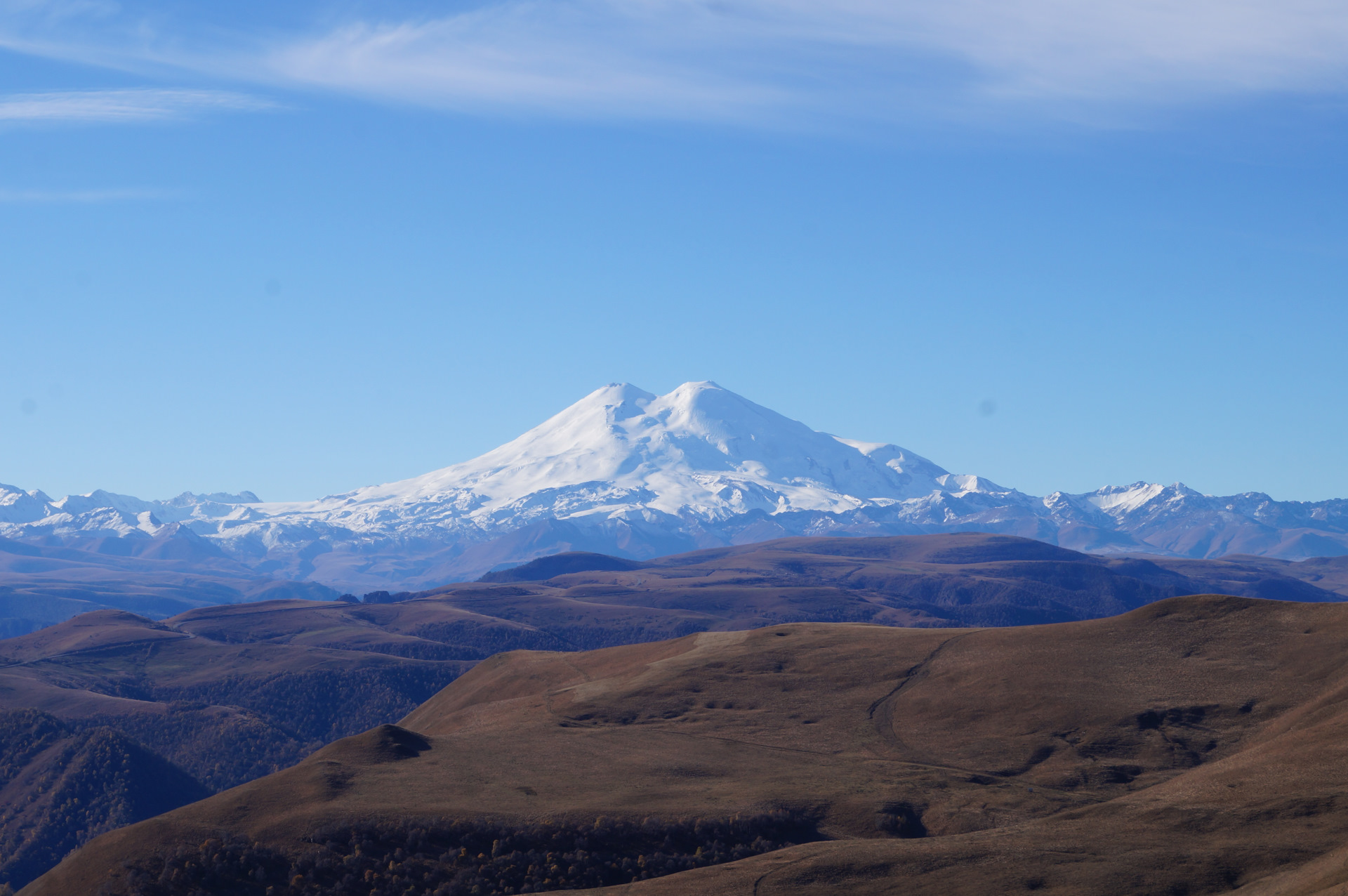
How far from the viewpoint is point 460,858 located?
2876 inches

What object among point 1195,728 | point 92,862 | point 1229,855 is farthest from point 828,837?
point 92,862

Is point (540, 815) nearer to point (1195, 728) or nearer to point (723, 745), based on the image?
point (723, 745)

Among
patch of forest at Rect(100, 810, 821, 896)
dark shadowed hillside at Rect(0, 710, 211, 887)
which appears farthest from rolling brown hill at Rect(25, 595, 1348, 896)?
dark shadowed hillside at Rect(0, 710, 211, 887)

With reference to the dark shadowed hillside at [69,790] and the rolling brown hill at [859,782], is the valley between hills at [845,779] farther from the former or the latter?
the dark shadowed hillside at [69,790]

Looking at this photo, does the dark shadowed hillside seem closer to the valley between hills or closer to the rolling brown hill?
the valley between hills

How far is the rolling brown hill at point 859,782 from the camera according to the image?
63.9m

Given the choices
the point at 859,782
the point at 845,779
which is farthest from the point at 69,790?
the point at 859,782

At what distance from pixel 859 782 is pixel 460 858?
1152 inches

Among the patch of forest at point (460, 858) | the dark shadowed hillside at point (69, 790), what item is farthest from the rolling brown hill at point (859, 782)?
the dark shadowed hillside at point (69, 790)

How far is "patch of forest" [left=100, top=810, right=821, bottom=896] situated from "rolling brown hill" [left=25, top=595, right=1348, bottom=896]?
165 mm

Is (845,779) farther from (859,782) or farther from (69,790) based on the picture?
(69,790)

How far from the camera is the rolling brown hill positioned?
63.9 metres

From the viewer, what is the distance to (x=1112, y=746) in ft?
308

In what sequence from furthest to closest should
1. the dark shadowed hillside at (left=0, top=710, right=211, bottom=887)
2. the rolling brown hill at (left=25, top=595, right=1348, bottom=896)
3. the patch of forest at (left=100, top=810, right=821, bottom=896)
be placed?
the dark shadowed hillside at (left=0, top=710, right=211, bottom=887), the patch of forest at (left=100, top=810, right=821, bottom=896), the rolling brown hill at (left=25, top=595, right=1348, bottom=896)
